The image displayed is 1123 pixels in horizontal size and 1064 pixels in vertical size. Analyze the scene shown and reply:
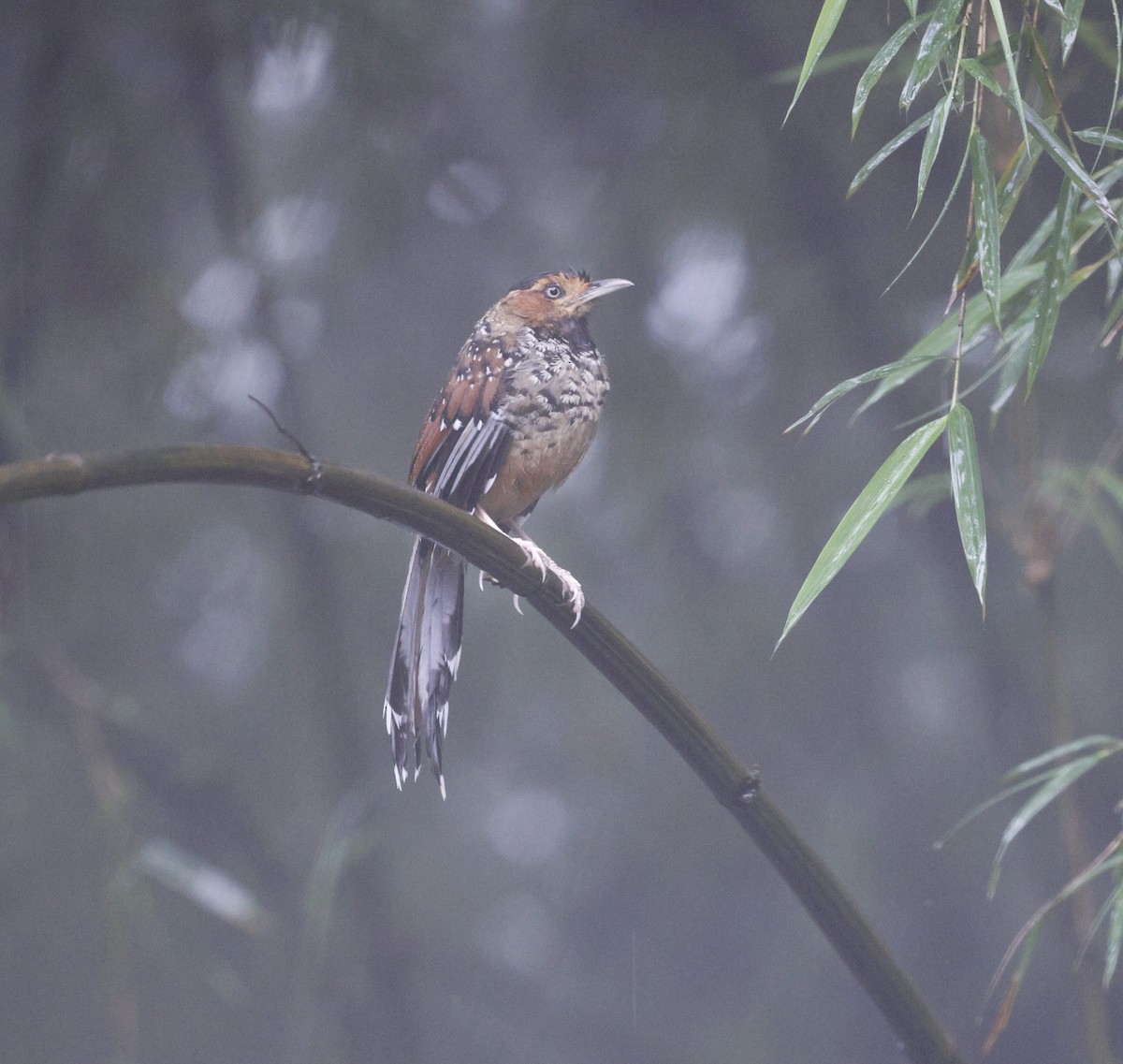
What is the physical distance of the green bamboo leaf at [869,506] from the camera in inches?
29.9

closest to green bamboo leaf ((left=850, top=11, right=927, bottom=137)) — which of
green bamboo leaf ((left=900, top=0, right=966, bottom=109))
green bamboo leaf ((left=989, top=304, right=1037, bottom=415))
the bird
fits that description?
green bamboo leaf ((left=900, top=0, right=966, bottom=109))

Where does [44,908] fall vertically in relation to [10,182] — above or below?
below

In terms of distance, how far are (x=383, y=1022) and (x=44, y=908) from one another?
25.0 inches

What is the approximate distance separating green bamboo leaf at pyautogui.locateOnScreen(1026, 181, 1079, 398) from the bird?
0.48m

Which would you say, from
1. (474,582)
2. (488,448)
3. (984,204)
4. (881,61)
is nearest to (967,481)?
(984,204)

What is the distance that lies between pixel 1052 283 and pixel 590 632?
1.35 ft

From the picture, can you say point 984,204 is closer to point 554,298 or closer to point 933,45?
point 933,45

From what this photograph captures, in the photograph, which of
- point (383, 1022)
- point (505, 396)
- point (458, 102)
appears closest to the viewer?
point (505, 396)

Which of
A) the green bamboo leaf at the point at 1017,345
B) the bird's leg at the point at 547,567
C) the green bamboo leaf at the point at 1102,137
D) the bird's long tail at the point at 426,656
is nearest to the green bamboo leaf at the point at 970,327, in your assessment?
the green bamboo leaf at the point at 1017,345

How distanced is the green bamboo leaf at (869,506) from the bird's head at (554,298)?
1.89 ft

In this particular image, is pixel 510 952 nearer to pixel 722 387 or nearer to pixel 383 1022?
pixel 383 1022

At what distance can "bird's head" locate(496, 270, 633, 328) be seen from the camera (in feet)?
4.29

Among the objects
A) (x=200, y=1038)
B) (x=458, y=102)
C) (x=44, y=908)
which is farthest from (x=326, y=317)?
(x=200, y=1038)

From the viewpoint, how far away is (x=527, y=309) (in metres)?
1.32
